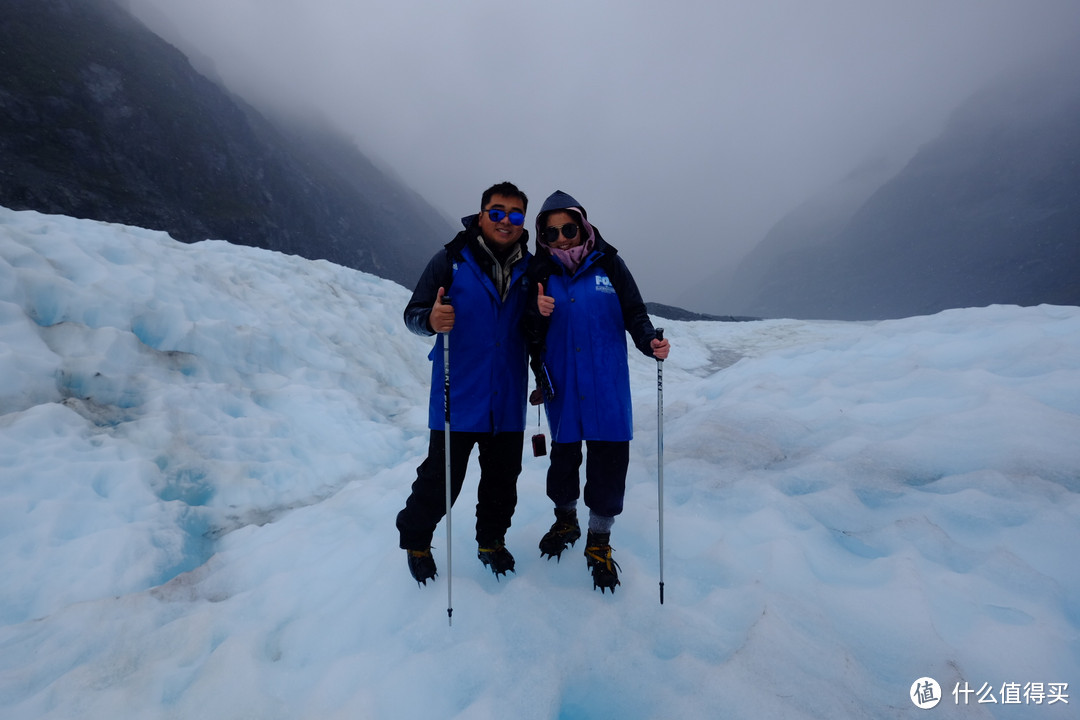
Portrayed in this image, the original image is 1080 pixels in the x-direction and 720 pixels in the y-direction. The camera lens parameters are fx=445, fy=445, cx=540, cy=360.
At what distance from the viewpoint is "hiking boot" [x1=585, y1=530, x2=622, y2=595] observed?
3.15m

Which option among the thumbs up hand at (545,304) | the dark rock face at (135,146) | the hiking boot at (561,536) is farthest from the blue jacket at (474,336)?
the dark rock face at (135,146)

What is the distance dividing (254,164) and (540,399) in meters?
101

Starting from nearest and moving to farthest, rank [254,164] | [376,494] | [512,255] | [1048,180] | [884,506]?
[512,255] → [884,506] → [376,494] → [254,164] → [1048,180]

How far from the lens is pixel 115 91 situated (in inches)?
2547

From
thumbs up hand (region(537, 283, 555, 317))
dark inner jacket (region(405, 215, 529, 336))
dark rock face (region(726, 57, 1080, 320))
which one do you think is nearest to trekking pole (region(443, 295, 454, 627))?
dark inner jacket (region(405, 215, 529, 336))

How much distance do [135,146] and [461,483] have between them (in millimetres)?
88220

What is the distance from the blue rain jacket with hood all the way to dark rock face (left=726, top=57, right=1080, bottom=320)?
423 ft

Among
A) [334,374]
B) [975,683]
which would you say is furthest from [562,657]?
[334,374]

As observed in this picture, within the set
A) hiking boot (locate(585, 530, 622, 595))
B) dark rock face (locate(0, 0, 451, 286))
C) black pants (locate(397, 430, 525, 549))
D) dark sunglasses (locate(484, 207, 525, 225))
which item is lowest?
hiking boot (locate(585, 530, 622, 595))

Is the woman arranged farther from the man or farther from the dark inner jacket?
the dark inner jacket

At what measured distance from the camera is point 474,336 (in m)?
3.24

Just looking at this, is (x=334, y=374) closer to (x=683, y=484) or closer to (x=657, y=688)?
(x=683, y=484)

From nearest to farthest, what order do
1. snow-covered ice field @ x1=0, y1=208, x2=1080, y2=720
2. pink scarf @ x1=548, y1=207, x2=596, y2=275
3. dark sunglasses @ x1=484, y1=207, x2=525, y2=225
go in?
snow-covered ice field @ x1=0, y1=208, x2=1080, y2=720 < dark sunglasses @ x1=484, y1=207, x2=525, y2=225 < pink scarf @ x1=548, y1=207, x2=596, y2=275

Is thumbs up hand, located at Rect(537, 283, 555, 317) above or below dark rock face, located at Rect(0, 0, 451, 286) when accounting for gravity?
below
